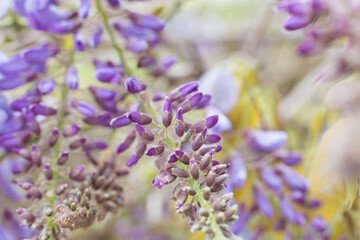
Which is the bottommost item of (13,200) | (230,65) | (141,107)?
(13,200)

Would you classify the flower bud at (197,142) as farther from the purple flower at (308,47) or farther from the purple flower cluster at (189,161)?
the purple flower at (308,47)

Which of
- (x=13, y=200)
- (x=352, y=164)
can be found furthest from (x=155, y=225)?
(x=352, y=164)

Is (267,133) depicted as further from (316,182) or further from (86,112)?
(86,112)

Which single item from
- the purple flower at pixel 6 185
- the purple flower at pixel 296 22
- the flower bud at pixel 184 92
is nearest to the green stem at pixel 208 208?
the flower bud at pixel 184 92

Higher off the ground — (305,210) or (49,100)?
(49,100)

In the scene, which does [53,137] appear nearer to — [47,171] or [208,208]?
[47,171]

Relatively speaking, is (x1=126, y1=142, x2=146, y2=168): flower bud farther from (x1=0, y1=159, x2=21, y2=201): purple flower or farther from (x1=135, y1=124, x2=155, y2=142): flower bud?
(x1=0, y1=159, x2=21, y2=201): purple flower
